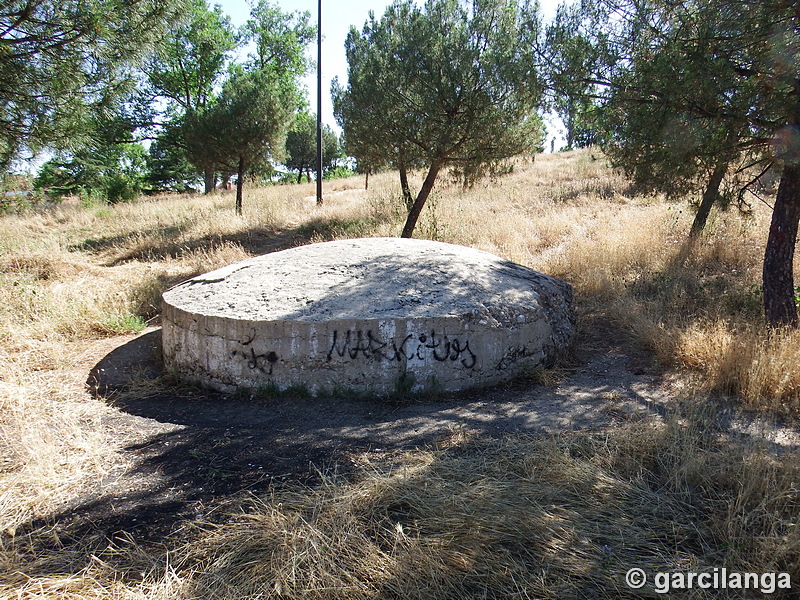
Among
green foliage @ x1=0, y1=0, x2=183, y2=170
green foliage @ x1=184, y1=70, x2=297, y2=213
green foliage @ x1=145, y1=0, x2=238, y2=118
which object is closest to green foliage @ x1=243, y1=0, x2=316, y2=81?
green foliage @ x1=145, y1=0, x2=238, y2=118

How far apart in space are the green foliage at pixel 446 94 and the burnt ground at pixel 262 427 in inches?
222

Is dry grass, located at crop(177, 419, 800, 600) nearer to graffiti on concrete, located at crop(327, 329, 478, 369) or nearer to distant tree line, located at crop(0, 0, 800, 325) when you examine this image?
graffiti on concrete, located at crop(327, 329, 478, 369)

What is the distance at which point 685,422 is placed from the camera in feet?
11.9

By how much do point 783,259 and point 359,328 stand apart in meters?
4.38

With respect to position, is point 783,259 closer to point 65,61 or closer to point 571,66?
point 571,66

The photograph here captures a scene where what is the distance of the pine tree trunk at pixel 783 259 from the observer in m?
5.10

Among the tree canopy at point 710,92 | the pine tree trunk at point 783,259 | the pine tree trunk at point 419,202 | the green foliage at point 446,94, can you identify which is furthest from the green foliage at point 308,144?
the pine tree trunk at point 783,259

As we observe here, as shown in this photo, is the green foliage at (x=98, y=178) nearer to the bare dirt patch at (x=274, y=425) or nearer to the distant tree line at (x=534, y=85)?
the distant tree line at (x=534, y=85)

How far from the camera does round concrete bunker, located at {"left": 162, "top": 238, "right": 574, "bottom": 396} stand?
4.20 metres

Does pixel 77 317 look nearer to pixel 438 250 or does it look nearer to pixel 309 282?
pixel 309 282

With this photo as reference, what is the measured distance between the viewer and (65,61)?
526 cm

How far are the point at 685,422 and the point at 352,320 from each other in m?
2.58

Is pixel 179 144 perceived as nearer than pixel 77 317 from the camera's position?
No

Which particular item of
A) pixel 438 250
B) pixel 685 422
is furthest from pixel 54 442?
pixel 685 422
